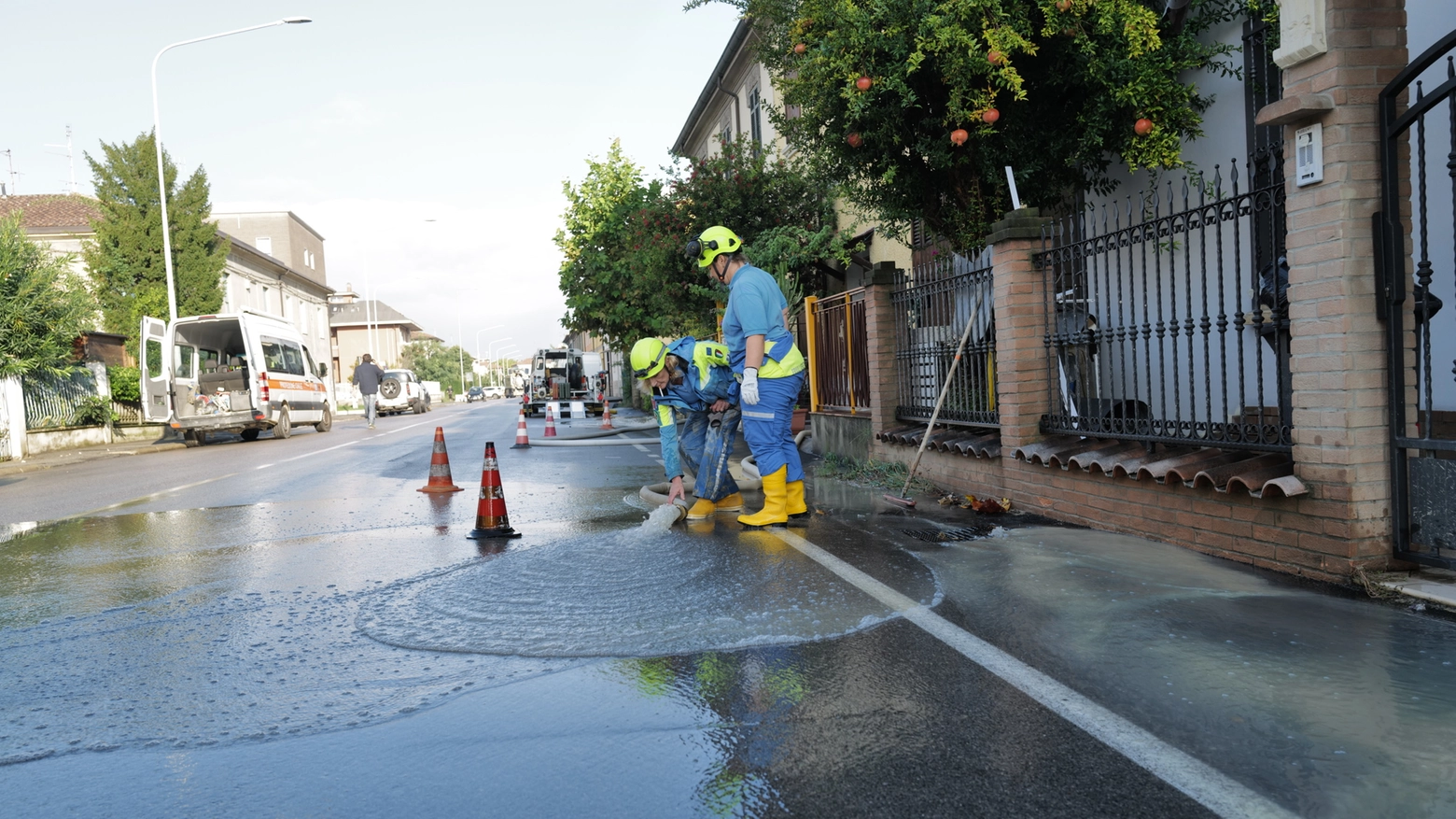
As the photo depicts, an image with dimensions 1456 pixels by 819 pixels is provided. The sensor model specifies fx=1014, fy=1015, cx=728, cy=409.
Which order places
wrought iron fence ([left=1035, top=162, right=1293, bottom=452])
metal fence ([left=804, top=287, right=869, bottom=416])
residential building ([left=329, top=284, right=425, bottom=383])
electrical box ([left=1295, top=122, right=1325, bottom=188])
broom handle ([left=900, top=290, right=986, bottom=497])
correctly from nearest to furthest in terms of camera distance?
electrical box ([left=1295, top=122, right=1325, bottom=188]) → wrought iron fence ([left=1035, top=162, right=1293, bottom=452]) → broom handle ([left=900, top=290, right=986, bottom=497]) → metal fence ([left=804, top=287, right=869, bottom=416]) → residential building ([left=329, top=284, right=425, bottom=383])

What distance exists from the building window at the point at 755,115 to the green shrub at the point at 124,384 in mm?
16422

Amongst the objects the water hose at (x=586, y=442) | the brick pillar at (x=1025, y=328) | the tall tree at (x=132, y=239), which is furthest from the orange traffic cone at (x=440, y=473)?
the tall tree at (x=132, y=239)

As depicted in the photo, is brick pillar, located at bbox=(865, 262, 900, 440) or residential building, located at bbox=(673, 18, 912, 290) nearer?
brick pillar, located at bbox=(865, 262, 900, 440)

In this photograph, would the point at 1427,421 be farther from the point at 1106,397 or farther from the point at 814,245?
the point at 814,245

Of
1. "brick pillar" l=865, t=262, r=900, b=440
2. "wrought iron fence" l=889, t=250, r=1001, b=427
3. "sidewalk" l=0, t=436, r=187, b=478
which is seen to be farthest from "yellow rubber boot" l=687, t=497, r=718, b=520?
"sidewalk" l=0, t=436, r=187, b=478

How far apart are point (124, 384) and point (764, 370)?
23506 millimetres

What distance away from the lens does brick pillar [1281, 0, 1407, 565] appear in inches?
189

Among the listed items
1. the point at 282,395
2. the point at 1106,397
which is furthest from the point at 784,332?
the point at 282,395

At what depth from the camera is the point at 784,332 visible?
7211 millimetres

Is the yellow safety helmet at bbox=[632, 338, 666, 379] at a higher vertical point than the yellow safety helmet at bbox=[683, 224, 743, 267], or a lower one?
lower

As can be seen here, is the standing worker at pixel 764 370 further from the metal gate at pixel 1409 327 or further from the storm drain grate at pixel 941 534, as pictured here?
the metal gate at pixel 1409 327

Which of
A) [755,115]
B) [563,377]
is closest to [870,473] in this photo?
[755,115]

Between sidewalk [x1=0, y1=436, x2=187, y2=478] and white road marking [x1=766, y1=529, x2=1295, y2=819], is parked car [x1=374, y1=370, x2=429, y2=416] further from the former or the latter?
white road marking [x1=766, y1=529, x2=1295, y2=819]

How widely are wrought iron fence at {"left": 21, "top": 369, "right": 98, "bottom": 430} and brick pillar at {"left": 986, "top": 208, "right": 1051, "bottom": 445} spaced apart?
804 inches
